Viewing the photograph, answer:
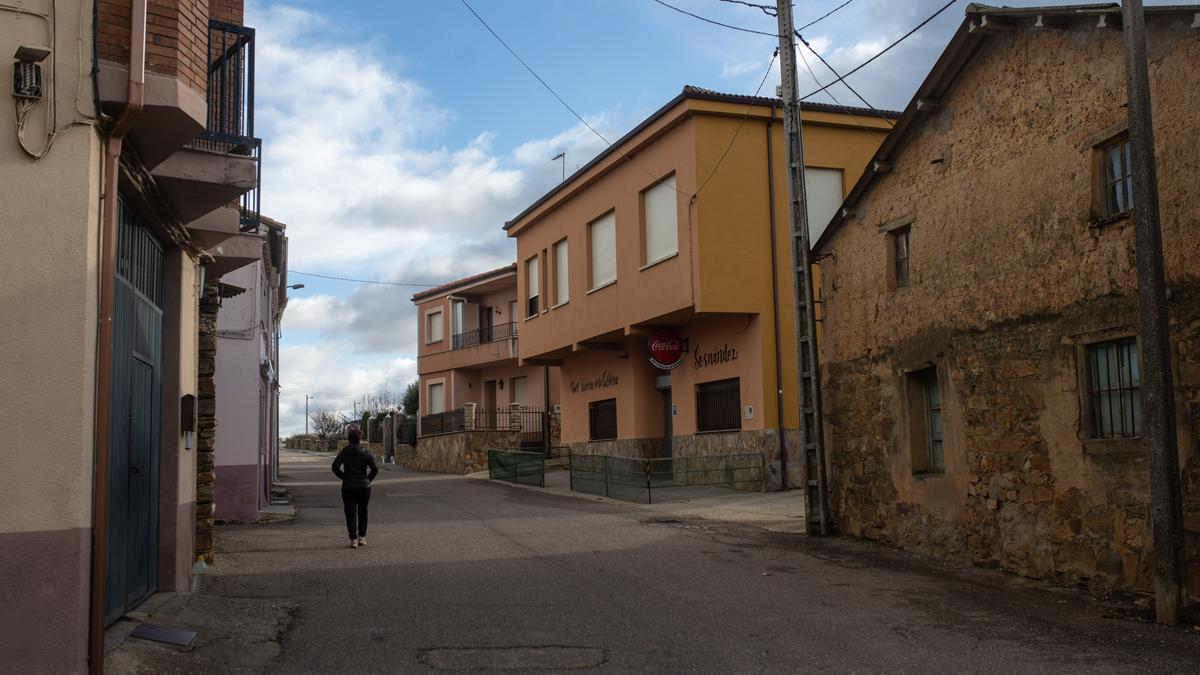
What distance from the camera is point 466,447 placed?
37031mm

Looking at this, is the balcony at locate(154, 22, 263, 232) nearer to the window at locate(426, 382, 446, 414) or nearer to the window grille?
the window grille

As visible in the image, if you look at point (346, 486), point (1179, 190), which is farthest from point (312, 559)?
point (1179, 190)

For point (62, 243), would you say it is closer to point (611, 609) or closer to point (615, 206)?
point (611, 609)

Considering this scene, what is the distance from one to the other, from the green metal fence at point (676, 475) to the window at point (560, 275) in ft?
25.9

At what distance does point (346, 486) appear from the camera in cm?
1423

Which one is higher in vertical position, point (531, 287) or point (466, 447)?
point (531, 287)

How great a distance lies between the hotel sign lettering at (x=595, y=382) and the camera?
29.2 m

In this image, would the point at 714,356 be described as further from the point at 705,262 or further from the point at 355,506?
the point at 355,506

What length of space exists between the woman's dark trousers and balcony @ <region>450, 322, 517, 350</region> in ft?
92.8

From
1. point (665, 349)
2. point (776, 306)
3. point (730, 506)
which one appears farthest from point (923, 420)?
point (665, 349)

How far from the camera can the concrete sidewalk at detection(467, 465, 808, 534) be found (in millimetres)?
17203

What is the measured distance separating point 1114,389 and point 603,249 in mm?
17868

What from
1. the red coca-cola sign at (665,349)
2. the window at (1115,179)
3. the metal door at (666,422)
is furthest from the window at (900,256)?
the metal door at (666,422)

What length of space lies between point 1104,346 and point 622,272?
16090 mm
